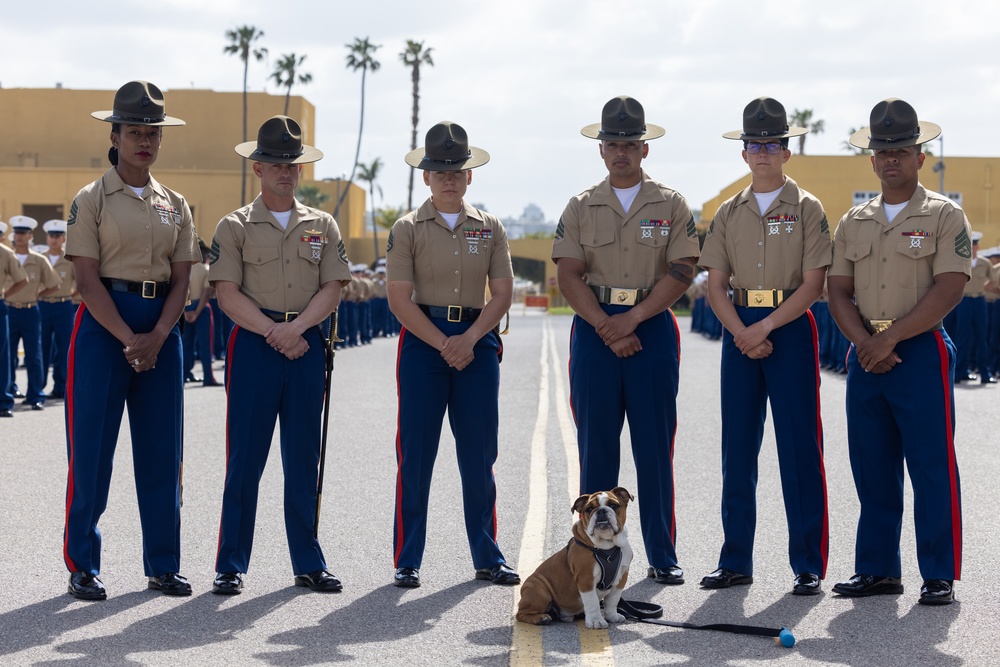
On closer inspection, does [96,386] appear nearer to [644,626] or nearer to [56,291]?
[644,626]

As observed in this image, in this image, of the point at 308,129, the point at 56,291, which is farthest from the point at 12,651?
the point at 308,129

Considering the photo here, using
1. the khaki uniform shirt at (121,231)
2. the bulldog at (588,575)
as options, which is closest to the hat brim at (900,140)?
the bulldog at (588,575)

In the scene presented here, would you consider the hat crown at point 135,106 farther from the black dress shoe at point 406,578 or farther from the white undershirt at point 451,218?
the black dress shoe at point 406,578

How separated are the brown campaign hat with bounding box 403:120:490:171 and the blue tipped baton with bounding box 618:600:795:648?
94.0 inches

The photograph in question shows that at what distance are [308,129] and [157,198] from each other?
79418 mm

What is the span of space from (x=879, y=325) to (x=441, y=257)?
7.31 ft

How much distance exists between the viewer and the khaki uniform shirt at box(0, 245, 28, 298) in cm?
1562

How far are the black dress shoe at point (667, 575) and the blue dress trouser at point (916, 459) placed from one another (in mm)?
872

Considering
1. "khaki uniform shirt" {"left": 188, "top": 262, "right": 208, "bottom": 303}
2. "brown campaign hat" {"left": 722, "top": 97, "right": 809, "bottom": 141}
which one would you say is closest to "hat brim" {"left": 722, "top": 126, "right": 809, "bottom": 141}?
"brown campaign hat" {"left": 722, "top": 97, "right": 809, "bottom": 141}

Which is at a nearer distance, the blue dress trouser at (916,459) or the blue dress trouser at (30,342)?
the blue dress trouser at (916,459)

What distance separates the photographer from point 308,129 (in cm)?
8475

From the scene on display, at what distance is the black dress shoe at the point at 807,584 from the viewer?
655 cm

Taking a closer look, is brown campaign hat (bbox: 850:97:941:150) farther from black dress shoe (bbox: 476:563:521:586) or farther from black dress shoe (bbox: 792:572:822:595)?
black dress shoe (bbox: 476:563:521:586)

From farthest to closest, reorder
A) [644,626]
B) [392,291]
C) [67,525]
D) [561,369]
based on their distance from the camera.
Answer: [561,369] → [392,291] → [67,525] → [644,626]
